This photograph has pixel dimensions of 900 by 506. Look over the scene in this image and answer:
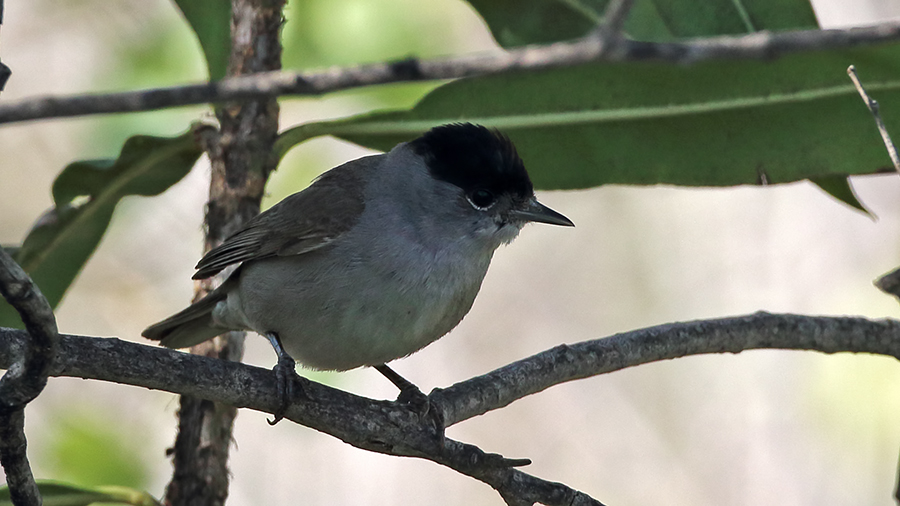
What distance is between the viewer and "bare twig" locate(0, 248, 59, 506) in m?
1.55

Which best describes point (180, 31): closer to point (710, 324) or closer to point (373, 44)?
point (373, 44)

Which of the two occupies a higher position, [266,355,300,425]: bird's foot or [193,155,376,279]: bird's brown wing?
[193,155,376,279]: bird's brown wing

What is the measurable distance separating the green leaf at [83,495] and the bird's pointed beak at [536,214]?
1.54 m

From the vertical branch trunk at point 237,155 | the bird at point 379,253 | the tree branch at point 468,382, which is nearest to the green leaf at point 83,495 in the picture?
the vertical branch trunk at point 237,155

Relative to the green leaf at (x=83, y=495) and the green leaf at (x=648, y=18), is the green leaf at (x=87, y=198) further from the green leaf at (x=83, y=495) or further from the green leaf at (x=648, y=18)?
the green leaf at (x=648, y=18)

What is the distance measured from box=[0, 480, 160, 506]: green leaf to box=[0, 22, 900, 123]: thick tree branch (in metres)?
2.20

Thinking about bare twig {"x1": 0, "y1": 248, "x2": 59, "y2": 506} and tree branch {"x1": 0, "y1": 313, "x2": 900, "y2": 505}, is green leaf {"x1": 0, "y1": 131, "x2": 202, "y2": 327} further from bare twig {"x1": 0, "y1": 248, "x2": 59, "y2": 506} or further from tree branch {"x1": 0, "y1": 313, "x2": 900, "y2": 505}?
bare twig {"x1": 0, "y1": 248, "x2": 59, "y2": 506}

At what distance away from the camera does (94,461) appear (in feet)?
14.5

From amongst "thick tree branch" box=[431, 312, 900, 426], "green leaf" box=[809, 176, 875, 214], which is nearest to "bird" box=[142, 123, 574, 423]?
"thick tree branch" box=[431, 312, 900, 426]

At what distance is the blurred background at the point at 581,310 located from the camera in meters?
5.82

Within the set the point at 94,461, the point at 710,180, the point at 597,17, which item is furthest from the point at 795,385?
the point at 94,461

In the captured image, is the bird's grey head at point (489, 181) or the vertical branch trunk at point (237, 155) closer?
the vertical branch trunk at point (237, 155)

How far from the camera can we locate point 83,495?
2902 mm

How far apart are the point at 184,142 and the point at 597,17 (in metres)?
1.61
